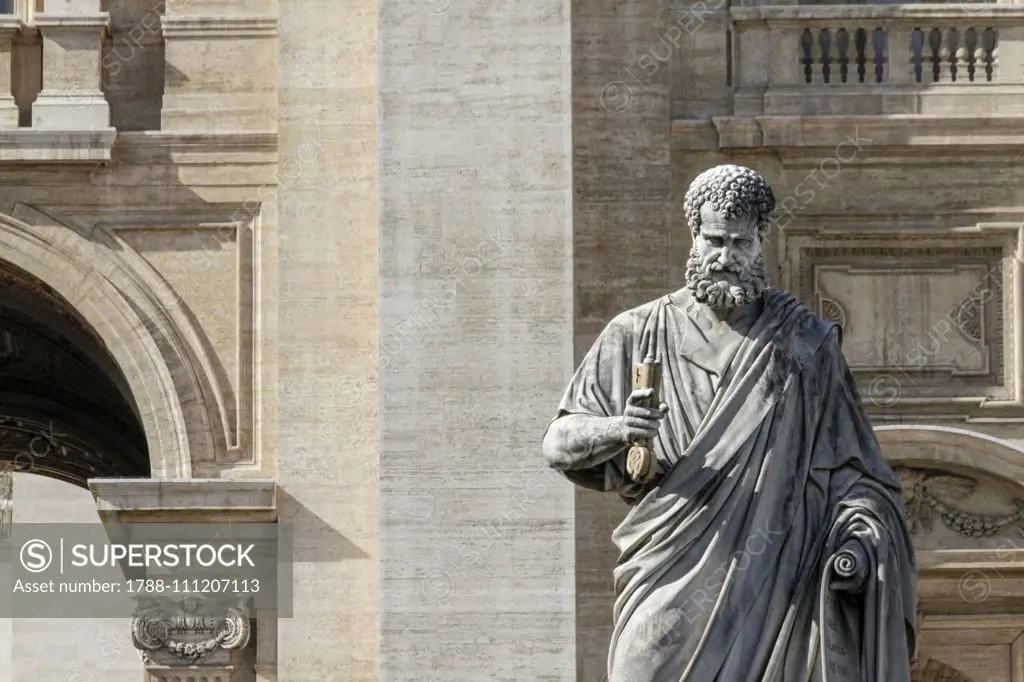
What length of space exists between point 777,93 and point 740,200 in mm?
8457

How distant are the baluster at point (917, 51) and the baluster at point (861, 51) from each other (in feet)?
0.84

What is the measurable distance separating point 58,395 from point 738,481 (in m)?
13.6

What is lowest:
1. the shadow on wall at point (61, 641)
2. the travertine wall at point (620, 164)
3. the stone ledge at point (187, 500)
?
the shadow on wall at point (61, 641)

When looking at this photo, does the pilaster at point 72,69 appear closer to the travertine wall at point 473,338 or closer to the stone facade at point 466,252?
the stone facade at point 466,252

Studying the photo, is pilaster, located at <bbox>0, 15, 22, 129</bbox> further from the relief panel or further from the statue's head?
the statue's head

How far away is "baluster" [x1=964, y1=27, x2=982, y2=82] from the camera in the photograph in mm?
15891

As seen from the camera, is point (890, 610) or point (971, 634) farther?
point (971, 634)

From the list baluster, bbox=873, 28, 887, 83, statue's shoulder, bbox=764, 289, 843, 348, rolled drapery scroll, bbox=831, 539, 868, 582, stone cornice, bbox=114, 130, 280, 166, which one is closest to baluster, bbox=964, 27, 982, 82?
baluster, bbox=873, 28, 887, 83

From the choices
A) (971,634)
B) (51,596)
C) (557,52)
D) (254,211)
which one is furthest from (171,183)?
(51,596)

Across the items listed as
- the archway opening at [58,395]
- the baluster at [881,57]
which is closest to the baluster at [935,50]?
the baluster at [881,57]

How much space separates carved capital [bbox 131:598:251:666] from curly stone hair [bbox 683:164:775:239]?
8.56m

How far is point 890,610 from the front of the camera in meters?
7.23

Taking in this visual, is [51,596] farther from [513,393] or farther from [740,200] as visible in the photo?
[740,200]

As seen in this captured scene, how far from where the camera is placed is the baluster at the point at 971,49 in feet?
52.1
